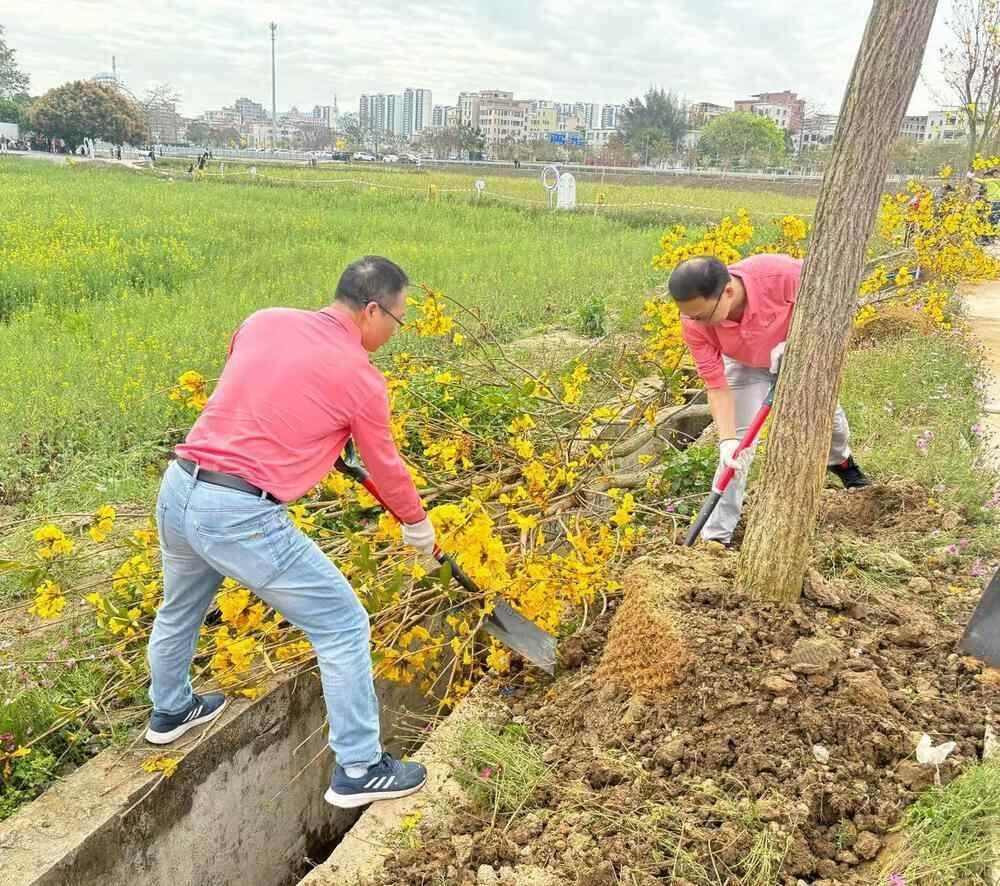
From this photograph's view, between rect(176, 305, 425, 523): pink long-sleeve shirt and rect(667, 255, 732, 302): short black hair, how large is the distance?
4.46 feet

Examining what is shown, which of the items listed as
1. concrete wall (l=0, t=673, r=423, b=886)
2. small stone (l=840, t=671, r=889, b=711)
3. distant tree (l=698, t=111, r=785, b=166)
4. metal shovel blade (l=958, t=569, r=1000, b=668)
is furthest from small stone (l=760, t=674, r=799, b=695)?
distant tree (l=698, t=111, r=785, b=166)

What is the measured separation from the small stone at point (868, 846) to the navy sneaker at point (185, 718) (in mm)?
1869

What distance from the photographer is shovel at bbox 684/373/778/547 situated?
3.10 metres

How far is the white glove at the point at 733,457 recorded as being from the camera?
322cm

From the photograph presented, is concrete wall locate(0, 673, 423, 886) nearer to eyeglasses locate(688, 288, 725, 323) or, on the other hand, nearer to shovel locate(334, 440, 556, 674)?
shovel locate(334, 440, 556, 674)

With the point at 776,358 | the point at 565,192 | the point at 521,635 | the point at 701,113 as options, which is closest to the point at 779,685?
the point at 521,635

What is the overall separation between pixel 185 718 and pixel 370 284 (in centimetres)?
145

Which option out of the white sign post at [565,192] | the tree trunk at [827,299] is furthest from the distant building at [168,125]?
the tree trunk at [827,299]

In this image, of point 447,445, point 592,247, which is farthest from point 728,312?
point 592,247

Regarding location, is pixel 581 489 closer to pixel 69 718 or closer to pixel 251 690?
pixel 251 690

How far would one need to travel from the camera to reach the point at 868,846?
189cm

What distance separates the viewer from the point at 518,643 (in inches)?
116

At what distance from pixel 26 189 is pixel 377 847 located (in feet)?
63.3

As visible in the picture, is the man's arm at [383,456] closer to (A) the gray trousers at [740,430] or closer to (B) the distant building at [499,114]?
(A) the gray trousers at [740,430]
